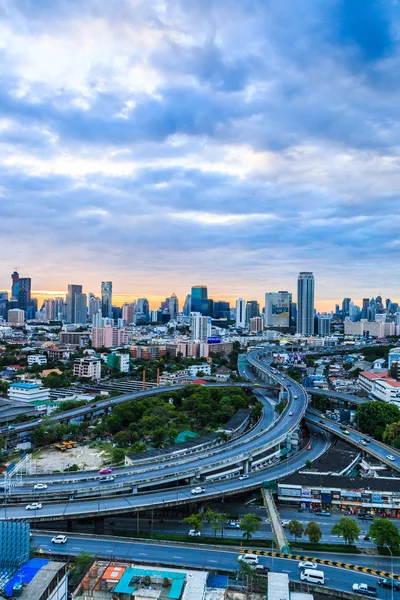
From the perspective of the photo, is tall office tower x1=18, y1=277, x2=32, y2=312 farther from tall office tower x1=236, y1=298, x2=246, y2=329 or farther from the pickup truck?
the pickup truck

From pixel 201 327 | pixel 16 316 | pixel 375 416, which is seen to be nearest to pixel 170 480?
pixel 375 416

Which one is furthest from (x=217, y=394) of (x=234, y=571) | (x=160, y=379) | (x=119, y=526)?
(x=234, y=571)

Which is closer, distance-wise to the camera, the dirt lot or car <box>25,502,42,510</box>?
car <box>25,502,42,510</box>

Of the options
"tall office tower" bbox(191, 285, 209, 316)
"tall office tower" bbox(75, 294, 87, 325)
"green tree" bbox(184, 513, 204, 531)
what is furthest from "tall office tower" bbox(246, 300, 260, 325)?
"green tree" bbox(184, 513, 204, 531)

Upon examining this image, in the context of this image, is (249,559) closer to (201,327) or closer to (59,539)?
(59,539)

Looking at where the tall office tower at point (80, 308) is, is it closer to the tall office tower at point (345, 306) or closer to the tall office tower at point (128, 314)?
the tall office tower at point (128, 314)

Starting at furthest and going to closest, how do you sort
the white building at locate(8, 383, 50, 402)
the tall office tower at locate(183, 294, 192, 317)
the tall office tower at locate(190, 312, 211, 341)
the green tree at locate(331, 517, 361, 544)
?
the tall office tower at locate(183, 294, 192, 317) → the tall office tower at locate(190, 312, 211, 341) → the white building at locate(8, 383, 50, 402) → the green tree at locate(331, 517, 361, 544)
